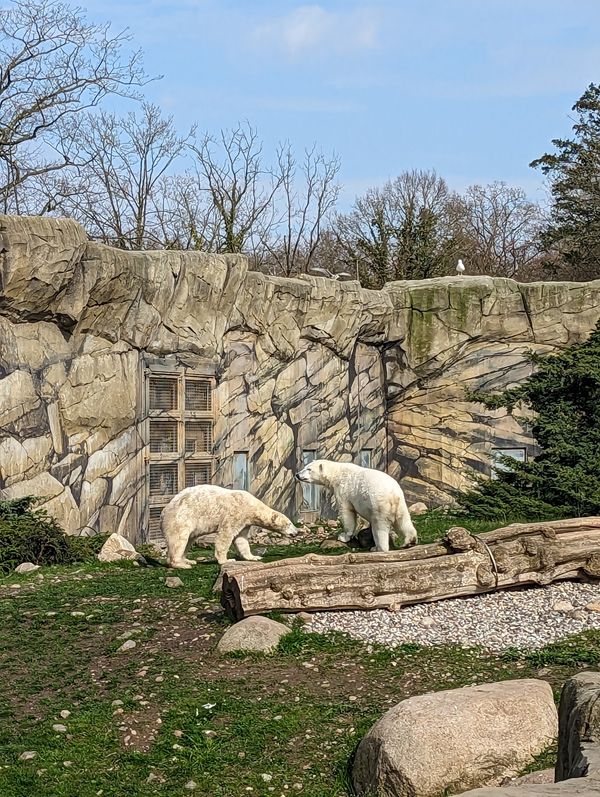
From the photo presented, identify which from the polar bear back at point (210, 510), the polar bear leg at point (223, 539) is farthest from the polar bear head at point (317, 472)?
the polar bear leg at point (223, 539)

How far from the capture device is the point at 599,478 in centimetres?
1188

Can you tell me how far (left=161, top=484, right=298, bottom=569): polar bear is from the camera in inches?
391

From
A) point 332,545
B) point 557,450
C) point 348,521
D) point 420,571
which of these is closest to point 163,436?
point 332,545

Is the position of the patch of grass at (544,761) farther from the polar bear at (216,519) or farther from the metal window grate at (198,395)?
the metal window grate at (198,395)

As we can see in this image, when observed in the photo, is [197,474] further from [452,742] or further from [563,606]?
[452,742]

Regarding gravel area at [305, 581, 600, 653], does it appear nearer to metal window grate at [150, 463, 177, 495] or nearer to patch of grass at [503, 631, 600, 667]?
patch of grass at [503, 631, 600, 667]

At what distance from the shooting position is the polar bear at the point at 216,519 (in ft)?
32.6

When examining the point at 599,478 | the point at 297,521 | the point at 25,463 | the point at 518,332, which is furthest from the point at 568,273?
the point at 25,463

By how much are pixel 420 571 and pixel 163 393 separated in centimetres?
698

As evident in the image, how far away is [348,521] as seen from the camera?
9844 millimetres

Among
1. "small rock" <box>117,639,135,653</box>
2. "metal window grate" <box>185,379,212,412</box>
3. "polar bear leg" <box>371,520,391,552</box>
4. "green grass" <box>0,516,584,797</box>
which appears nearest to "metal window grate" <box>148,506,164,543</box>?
"metal window grate" <box>185,379,212,412</box>

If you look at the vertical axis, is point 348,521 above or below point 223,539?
above

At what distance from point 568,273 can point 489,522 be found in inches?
872

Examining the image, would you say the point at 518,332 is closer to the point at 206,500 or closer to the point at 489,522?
the point at 489,522
